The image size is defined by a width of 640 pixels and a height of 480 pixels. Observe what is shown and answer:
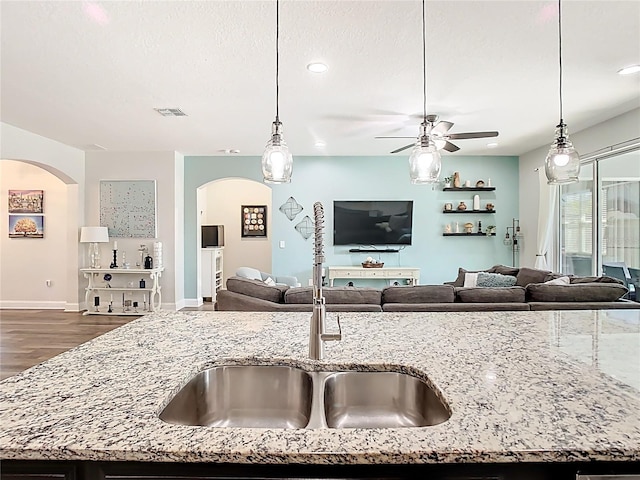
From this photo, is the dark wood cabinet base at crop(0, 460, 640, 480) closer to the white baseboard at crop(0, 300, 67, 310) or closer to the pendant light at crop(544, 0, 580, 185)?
the pendant light at crop(544, 0, 580, 185)

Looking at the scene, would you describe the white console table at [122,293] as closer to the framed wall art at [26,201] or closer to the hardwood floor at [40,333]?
the hardwood floor at [40,333]

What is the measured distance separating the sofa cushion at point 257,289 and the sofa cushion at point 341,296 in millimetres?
97

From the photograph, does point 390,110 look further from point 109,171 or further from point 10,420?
point 109,171

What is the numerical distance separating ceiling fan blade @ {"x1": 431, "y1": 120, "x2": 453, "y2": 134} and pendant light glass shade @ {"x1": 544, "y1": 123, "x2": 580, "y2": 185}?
1.86m

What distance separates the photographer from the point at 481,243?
7152 mm

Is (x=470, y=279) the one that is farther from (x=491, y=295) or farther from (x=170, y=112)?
(x=170, y=112)

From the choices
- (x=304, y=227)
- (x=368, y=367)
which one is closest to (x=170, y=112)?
(x=304, y=227)

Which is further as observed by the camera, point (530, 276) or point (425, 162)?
point (530, 276)

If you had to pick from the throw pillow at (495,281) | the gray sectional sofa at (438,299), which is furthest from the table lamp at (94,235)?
the throw pillow at (495,281)

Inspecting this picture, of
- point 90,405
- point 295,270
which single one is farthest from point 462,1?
point 295,270

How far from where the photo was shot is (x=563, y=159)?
240cm

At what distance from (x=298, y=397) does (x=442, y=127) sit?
3.75 metres

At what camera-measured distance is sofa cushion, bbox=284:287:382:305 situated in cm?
342

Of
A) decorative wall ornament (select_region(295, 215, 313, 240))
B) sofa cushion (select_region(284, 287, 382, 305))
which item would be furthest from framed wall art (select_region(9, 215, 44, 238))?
sofa cushion (select_region(284, 287, 382, 305))
